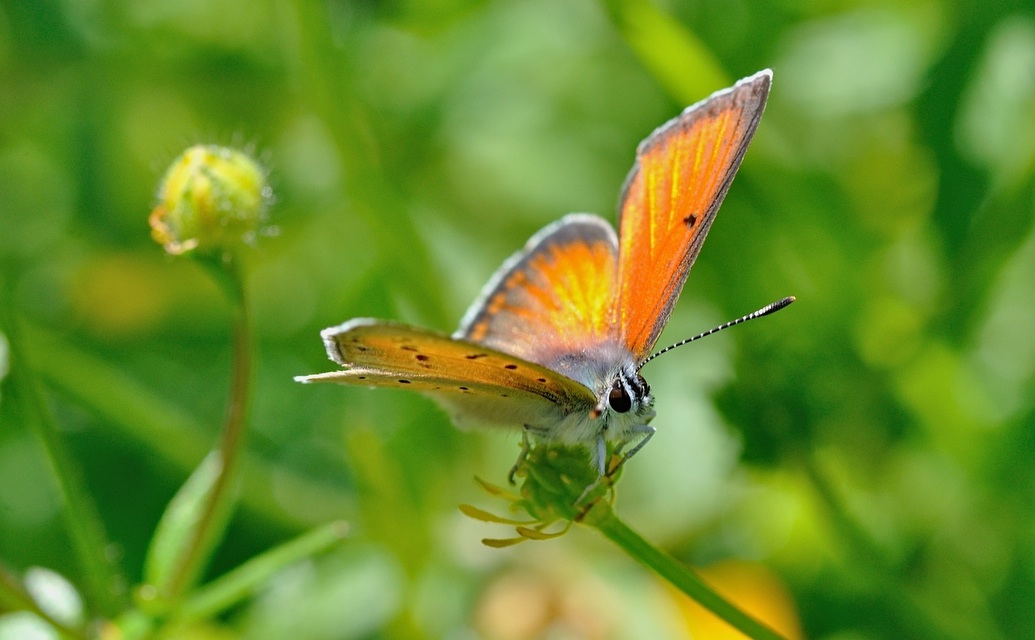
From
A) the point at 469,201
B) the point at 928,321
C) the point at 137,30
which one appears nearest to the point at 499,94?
the point at 469,201

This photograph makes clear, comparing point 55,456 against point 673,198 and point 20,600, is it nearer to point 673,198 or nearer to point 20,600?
point 20,600

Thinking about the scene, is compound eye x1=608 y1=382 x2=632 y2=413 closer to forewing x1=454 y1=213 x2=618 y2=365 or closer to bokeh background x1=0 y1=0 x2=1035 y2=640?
forewing x1=454 y1=213 x2=618 y2=365

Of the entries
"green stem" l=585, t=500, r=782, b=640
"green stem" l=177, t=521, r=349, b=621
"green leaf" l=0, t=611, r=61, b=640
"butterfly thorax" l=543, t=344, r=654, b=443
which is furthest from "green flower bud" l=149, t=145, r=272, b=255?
"green stem" l=585, t=500, r=782, b=640

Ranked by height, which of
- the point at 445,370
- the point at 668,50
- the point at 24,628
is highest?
the point at 668,50

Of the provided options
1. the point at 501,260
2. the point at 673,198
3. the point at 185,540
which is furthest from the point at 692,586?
the point at 501,260

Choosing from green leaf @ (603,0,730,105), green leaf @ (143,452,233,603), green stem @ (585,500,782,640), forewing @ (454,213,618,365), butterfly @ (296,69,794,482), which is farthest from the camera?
green leaf @ (603,0,730,105)

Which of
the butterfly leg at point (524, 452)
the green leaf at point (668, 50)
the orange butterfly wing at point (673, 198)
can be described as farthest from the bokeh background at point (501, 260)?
the butterfly leg at point (524, 452)

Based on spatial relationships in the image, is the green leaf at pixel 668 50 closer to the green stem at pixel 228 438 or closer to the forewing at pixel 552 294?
the forewing at pixel 552 294
